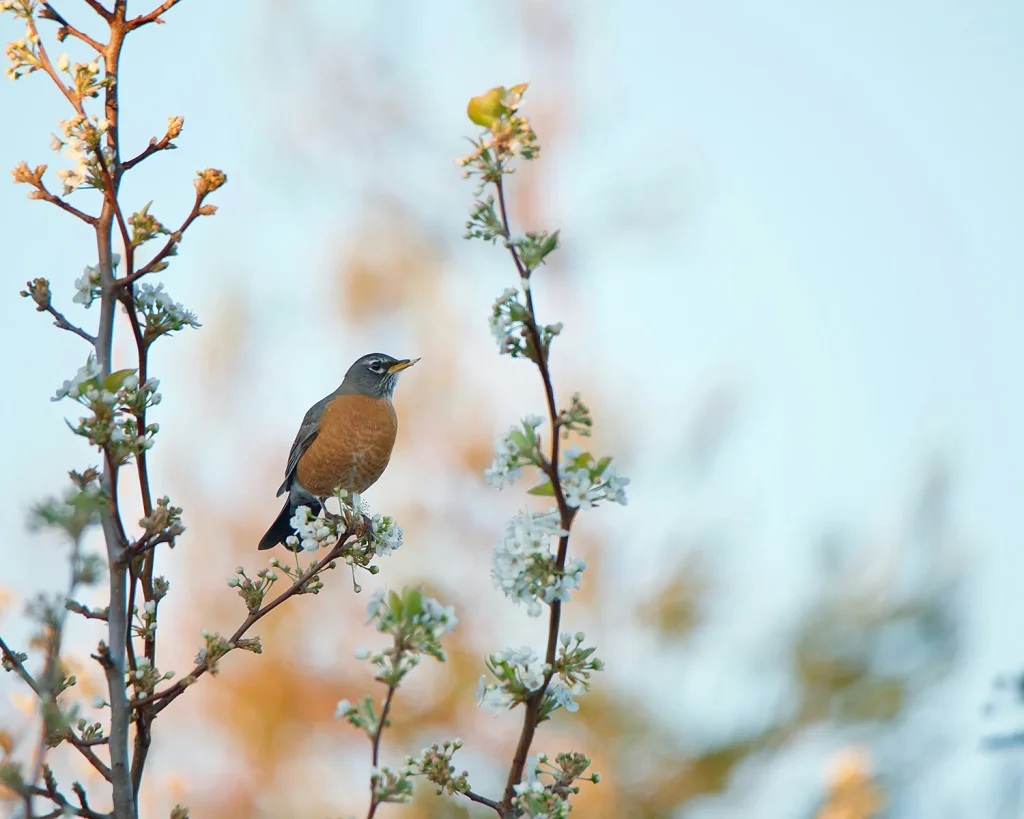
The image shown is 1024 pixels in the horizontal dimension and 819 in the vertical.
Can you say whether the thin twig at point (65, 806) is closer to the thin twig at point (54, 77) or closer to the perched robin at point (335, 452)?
the thin twig at point (54, 77)

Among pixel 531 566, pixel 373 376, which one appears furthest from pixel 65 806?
pixel 373 376

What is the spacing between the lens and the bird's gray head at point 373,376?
4.25m

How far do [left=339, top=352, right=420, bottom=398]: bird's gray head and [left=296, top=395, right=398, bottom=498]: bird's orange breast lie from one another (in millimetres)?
421

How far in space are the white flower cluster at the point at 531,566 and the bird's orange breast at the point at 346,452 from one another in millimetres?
2412

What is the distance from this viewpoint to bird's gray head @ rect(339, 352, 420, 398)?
4.25m

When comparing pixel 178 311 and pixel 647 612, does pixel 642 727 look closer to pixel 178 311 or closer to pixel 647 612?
pixel 647 612

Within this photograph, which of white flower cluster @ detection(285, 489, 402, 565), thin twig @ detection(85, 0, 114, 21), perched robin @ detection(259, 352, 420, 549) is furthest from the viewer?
perched robin @ detection(259, 352, 420, 549)

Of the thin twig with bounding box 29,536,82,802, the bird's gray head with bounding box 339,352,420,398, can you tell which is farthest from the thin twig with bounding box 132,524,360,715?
the bird's gray head with bounding box 339,352,420,398

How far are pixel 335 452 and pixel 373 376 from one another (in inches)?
30.8

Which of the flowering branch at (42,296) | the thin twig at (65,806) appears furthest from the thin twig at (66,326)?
the thin twig at (65,806)

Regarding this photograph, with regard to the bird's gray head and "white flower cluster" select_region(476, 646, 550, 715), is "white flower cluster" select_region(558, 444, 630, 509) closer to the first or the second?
Result: "white flower cluster" select_region(476, 646, 550, 715)

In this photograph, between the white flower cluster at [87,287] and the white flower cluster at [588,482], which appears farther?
the white flower cluster at [87,287]

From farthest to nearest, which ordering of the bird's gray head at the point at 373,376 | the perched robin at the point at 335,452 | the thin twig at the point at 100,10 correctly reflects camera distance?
the bird's gray head at the point at 373,376
the perched robin at the point at 335,452
the thin twig at the point at 100,10

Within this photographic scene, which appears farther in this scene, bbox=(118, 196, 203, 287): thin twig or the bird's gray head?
the bird's gray head
